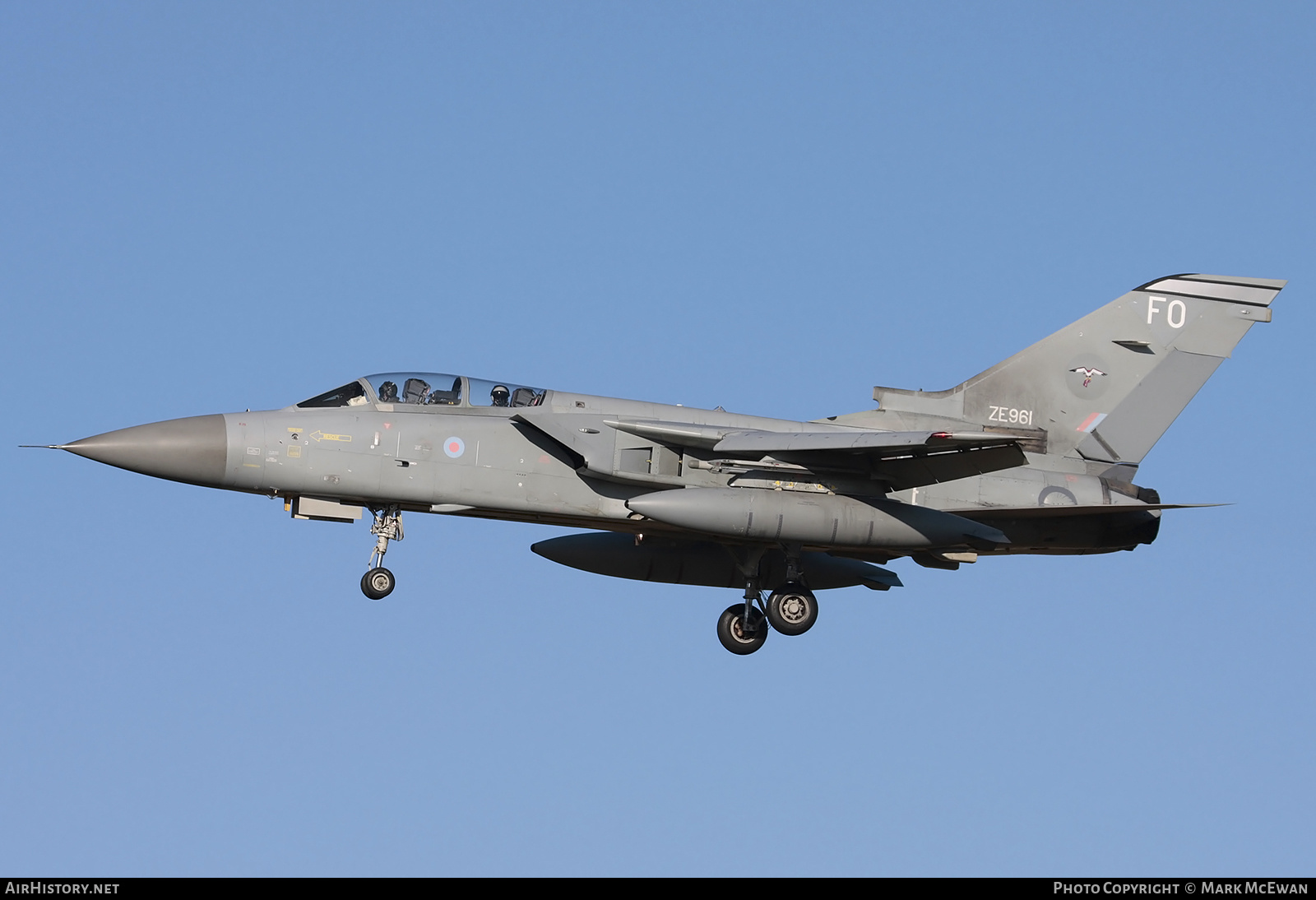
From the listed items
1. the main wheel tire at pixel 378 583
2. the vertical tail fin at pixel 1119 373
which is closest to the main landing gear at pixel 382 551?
the main wheel tire at pixel 378 583

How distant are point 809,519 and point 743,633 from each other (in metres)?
2.86

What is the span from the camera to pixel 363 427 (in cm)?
1944

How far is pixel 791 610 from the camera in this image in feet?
67.2

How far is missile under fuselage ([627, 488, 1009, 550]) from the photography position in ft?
61.3

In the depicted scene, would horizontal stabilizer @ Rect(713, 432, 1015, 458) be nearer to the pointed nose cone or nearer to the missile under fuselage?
the missile under fuselage

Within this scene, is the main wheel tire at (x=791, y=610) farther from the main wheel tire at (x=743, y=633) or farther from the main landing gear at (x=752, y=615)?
the main wheel tire at (x=743, y=633)

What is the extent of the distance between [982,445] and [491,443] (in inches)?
240

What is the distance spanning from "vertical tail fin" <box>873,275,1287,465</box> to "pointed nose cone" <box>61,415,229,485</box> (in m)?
8.79

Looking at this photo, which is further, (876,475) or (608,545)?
(608,545)

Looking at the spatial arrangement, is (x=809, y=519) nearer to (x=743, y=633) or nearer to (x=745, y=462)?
(x=745, y=462)
